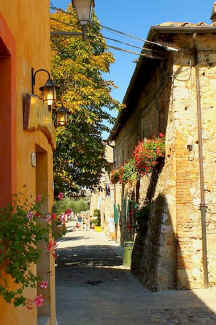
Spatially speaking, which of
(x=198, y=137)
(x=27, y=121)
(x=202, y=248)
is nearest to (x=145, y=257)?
(x=202, y=248)

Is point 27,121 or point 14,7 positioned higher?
point 14,7

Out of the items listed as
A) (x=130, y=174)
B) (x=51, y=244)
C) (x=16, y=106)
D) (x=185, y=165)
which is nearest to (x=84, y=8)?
(x=16, y=106)

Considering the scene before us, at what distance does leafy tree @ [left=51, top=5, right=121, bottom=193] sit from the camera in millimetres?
12211

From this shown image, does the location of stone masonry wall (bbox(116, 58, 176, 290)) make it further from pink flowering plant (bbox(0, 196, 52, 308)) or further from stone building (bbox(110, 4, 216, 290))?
pink flowering plant (bbox(0, 196, 52, 308))

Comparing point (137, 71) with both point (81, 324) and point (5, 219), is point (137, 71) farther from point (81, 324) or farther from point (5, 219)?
point (5, 219)

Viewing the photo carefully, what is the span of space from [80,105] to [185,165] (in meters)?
3.92

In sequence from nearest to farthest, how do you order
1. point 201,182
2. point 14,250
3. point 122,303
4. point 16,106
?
point 14,250
point 16,106
point 122,303
point 201,182

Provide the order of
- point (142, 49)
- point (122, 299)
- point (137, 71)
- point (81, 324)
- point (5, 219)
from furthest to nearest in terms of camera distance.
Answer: point (137, 71) → point (142, 49) → point (122, 299) → point (81, 324) → point (5, 219)

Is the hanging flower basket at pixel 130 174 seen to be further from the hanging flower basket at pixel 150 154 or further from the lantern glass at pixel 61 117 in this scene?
the lantern glass at pixel 61 117

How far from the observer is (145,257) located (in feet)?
36.9

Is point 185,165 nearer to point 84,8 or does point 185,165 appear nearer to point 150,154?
point 150,154

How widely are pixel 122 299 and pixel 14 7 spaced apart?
6.74 m

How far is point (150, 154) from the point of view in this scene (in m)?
10.8

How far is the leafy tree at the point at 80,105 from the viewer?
12.2m
